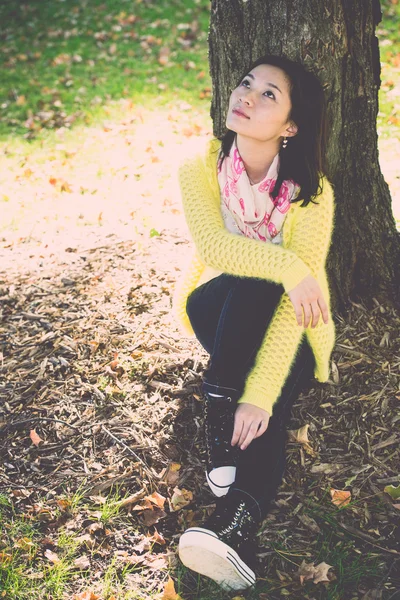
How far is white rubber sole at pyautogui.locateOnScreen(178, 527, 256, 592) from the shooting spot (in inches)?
77.7

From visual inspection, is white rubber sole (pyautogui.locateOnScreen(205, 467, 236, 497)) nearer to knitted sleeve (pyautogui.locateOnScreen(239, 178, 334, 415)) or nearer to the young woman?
the young woman

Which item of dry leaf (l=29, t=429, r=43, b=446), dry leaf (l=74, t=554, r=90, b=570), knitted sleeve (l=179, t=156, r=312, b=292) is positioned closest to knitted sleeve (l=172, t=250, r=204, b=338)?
knitted sleeve (l=179, t=156, r=312, b=292)

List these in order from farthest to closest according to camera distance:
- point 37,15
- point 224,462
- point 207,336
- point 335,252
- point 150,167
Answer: point 37,15 → point 150,167 → point 335,252 → point 207,336 → point 224,462

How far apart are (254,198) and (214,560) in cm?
140

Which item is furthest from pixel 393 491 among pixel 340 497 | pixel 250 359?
pixel 250 359

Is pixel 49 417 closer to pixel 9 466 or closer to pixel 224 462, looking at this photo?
pixel 9 466

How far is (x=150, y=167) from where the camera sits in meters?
4.87

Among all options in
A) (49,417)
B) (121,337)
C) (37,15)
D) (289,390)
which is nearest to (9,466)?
(49,417)

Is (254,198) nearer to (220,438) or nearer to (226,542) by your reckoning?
(220,438)

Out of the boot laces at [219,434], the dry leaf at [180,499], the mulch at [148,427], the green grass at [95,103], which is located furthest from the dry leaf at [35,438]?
the boot laces at [219,434]

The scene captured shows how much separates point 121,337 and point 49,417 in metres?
0.56

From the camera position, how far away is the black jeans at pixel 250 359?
2.24 metres

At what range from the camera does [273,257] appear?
2211mm

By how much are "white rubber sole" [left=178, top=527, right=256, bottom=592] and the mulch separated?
0.13 meters
